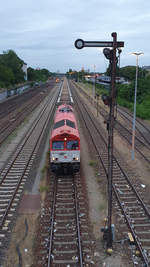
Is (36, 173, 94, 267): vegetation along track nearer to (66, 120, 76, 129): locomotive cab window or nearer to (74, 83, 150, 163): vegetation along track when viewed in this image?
(66, 120, 76, 129): locomotive cab window

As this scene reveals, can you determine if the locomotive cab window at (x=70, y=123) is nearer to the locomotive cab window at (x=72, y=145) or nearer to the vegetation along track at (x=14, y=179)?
the locomotive cab window at (x=72, y=145)

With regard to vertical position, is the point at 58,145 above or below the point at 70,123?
below

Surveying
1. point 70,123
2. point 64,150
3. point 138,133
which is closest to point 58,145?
point 64,150

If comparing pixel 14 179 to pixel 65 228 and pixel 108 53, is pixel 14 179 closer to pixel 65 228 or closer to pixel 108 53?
pixel 65 228

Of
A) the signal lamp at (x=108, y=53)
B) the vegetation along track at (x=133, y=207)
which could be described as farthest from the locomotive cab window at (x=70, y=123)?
the signal lamp at (x=108, y=53)

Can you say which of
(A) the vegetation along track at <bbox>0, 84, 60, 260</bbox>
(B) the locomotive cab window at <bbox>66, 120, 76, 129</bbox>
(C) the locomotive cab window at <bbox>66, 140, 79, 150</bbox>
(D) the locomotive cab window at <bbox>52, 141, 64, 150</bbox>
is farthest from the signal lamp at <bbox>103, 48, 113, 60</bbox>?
(B) the locomotive cab window at <bbox>66, 120, 76, 129</bbox>

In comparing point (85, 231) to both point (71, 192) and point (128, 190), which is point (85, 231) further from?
point (128, 190)

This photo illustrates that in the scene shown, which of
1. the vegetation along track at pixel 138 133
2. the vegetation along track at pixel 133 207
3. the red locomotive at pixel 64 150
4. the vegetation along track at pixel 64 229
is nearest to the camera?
the vegetation along track at pixel 64 229

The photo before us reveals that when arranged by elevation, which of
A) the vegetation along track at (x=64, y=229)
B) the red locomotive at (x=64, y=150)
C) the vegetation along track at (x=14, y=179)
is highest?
the red locomotive at (x=64, y=150)

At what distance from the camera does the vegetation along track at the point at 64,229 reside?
31.1ft

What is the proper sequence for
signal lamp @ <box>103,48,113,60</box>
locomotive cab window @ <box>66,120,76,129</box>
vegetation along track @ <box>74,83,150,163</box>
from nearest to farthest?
signal lamp @ <box>103,48,113,60</box>
locomotive cab window @ <box>66,120,76,129</box>
vegetation along track @ <box>74,83,150,163</box>

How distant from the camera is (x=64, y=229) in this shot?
11.3 meters

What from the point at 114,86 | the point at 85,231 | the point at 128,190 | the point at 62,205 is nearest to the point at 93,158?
the point at 128,190

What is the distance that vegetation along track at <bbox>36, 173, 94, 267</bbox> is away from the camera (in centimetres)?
947
